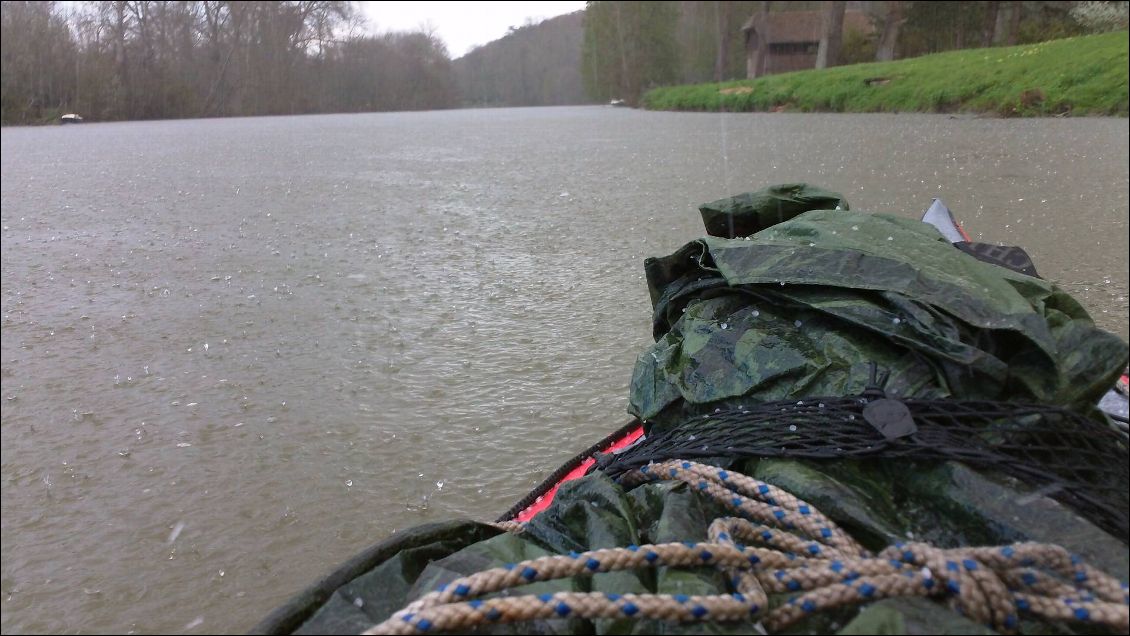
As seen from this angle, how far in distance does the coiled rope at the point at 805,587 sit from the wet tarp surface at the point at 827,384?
2 centimetres

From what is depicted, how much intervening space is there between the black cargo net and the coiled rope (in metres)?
0.15

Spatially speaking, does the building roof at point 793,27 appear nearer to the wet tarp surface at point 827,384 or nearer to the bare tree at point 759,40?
the bare tree at point 759,40

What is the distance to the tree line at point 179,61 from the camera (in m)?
24.0

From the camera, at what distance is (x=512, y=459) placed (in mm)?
2025

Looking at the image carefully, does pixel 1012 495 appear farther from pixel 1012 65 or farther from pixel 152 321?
pixel 1012 65

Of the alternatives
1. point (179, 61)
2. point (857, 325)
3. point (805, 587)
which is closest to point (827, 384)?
point (857, 325)

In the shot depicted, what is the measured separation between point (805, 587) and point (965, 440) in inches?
13.6

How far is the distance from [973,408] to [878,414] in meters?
0.13

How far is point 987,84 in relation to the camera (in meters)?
12.7

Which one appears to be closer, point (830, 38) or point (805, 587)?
point (805, 587)

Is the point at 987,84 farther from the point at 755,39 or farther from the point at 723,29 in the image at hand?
the point at 723,29

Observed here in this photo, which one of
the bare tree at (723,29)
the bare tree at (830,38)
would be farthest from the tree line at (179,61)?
the bare tree at (830,38)

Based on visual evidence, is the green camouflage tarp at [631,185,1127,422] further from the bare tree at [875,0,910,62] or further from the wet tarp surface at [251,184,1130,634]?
the bare tree at [875,0,910,62]

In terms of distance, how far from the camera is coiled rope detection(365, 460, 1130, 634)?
792 mm
